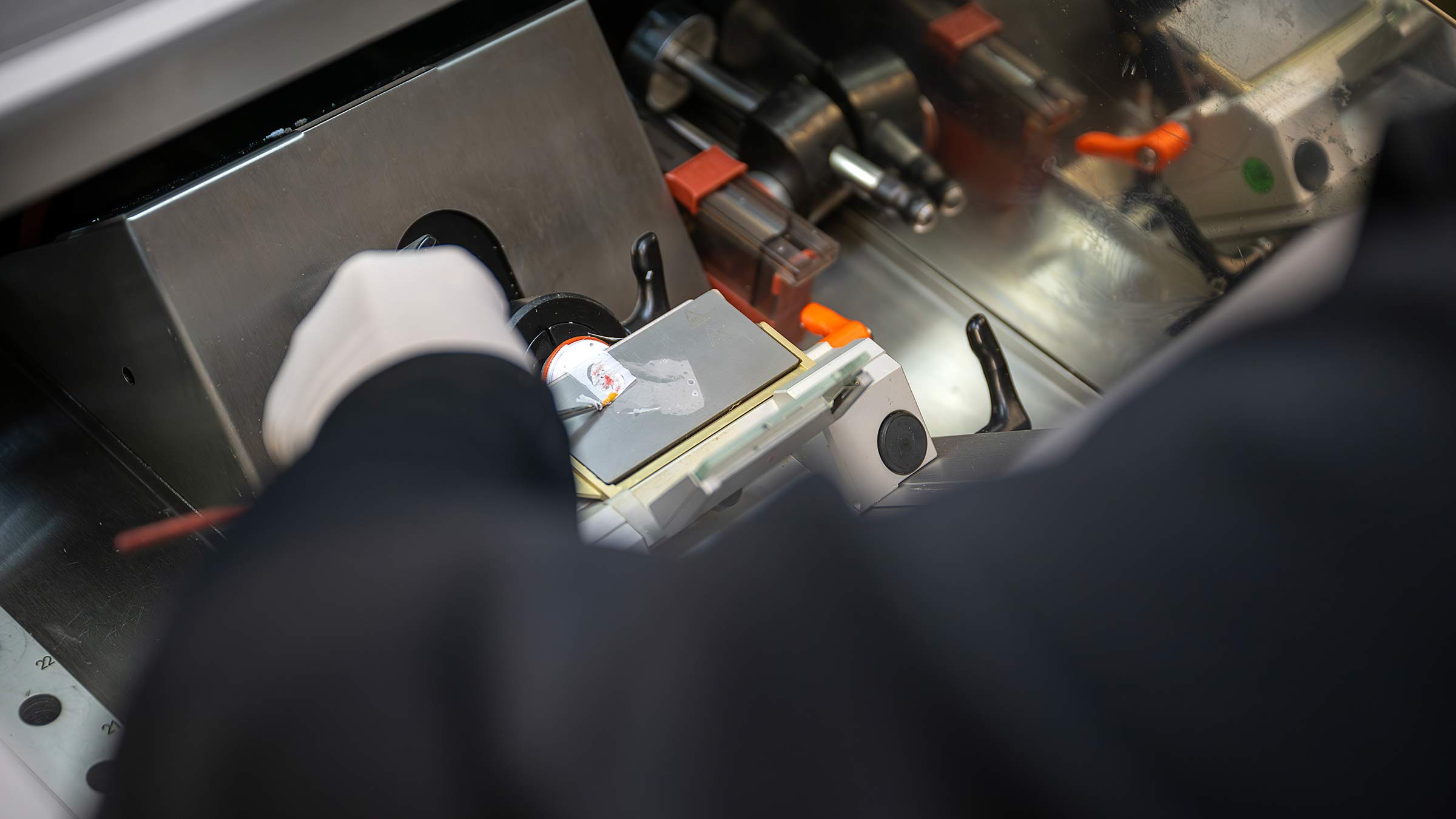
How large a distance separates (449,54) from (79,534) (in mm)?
530

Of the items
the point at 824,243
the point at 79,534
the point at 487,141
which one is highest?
the point at 487,141

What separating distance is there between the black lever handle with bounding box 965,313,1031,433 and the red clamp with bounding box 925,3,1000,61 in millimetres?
312

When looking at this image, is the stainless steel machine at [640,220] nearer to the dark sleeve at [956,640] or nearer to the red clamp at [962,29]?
the red clamp at [962,29]

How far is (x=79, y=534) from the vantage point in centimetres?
77

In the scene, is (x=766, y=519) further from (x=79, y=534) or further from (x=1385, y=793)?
(x=79, y=534)

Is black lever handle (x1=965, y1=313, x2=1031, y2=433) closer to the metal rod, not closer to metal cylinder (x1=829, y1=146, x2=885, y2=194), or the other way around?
metal cylinder (x1=829, y1=146, x2=885, y2=194)

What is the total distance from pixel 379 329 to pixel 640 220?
46 centimetres

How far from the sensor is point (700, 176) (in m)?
1.02

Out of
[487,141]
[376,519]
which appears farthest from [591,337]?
→ [376,519]

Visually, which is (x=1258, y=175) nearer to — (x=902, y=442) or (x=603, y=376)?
(x=902, y=442)

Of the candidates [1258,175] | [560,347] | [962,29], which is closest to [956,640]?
[560,347]

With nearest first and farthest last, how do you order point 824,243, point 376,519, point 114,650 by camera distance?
point 376,519
point 114,650
point 824,243

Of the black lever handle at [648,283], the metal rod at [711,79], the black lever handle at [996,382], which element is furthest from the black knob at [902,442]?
the metal rod at [711,79]

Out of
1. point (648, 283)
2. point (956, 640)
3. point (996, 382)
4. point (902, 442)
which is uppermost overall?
point (956, 640)
